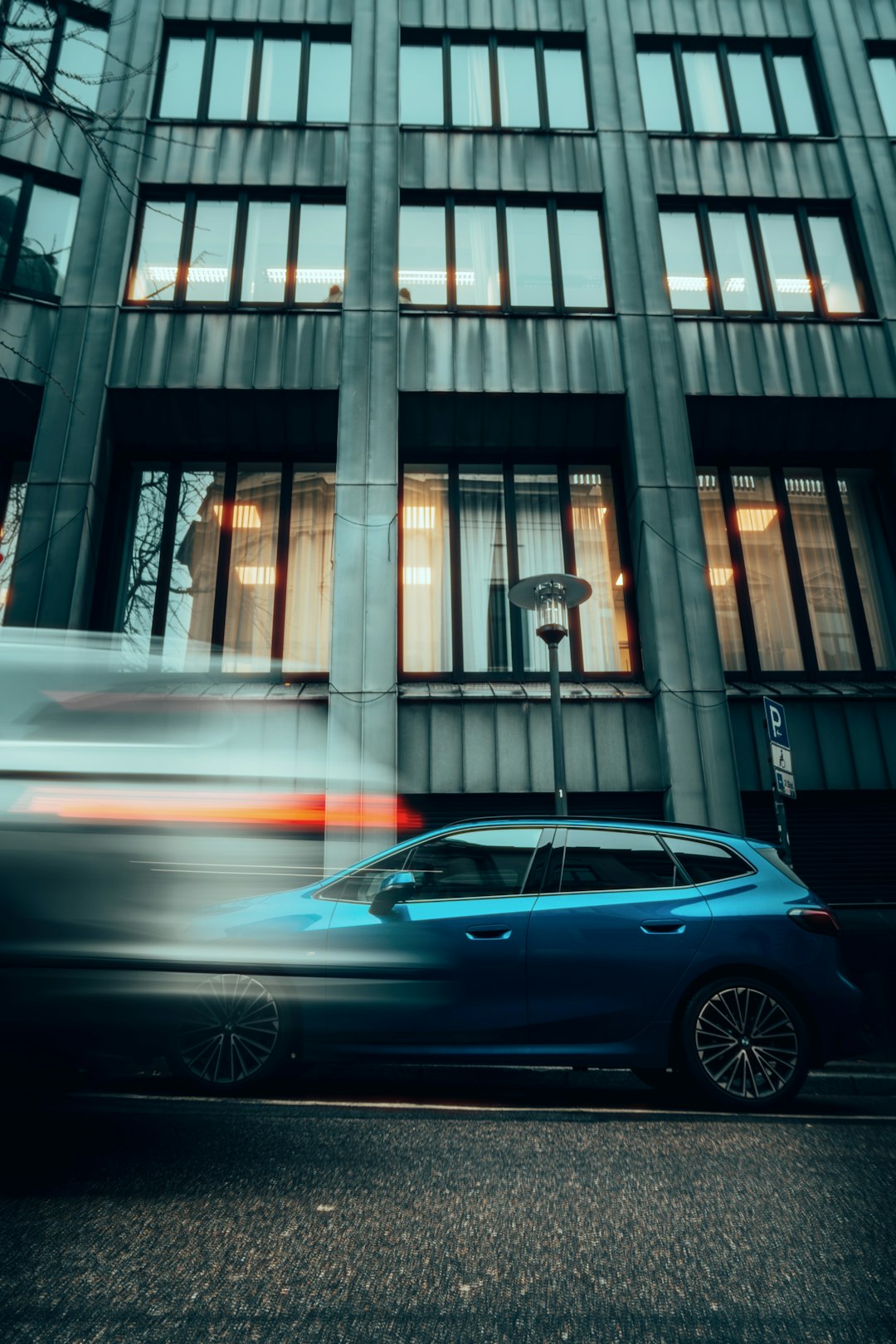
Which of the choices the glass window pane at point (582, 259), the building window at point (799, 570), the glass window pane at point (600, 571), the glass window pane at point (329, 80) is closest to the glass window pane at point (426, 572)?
the glass window pane at point (600, 571)

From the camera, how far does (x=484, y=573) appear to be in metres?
11.6

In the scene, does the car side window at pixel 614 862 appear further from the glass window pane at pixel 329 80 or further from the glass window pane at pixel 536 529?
the glass window pane at pixel 329 80

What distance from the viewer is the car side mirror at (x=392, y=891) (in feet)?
14.5

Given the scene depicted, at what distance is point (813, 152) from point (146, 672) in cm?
1455

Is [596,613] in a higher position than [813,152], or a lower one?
lower

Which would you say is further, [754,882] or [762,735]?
[762,735]

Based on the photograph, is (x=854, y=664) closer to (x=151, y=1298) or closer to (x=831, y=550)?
(x=831, y=550)

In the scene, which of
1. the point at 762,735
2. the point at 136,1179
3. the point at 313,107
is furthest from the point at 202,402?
the point at 136,1179

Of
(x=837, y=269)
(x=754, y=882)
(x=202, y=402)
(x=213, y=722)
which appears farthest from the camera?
(x=837, y=269)

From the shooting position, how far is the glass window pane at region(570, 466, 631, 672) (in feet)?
37.0

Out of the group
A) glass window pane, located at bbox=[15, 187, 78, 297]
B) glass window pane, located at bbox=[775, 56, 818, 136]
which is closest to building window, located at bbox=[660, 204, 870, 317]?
glass window pane, located at bbox=[775, 56, 818, 136]

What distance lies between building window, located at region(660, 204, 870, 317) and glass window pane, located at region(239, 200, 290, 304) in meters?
6.50

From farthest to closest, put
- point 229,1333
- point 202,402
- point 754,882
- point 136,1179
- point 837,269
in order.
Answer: point 837,269 → point 202,402 → point 754,882 → point 136,1179 → point 229,1333

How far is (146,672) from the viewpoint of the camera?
34.0 ft
